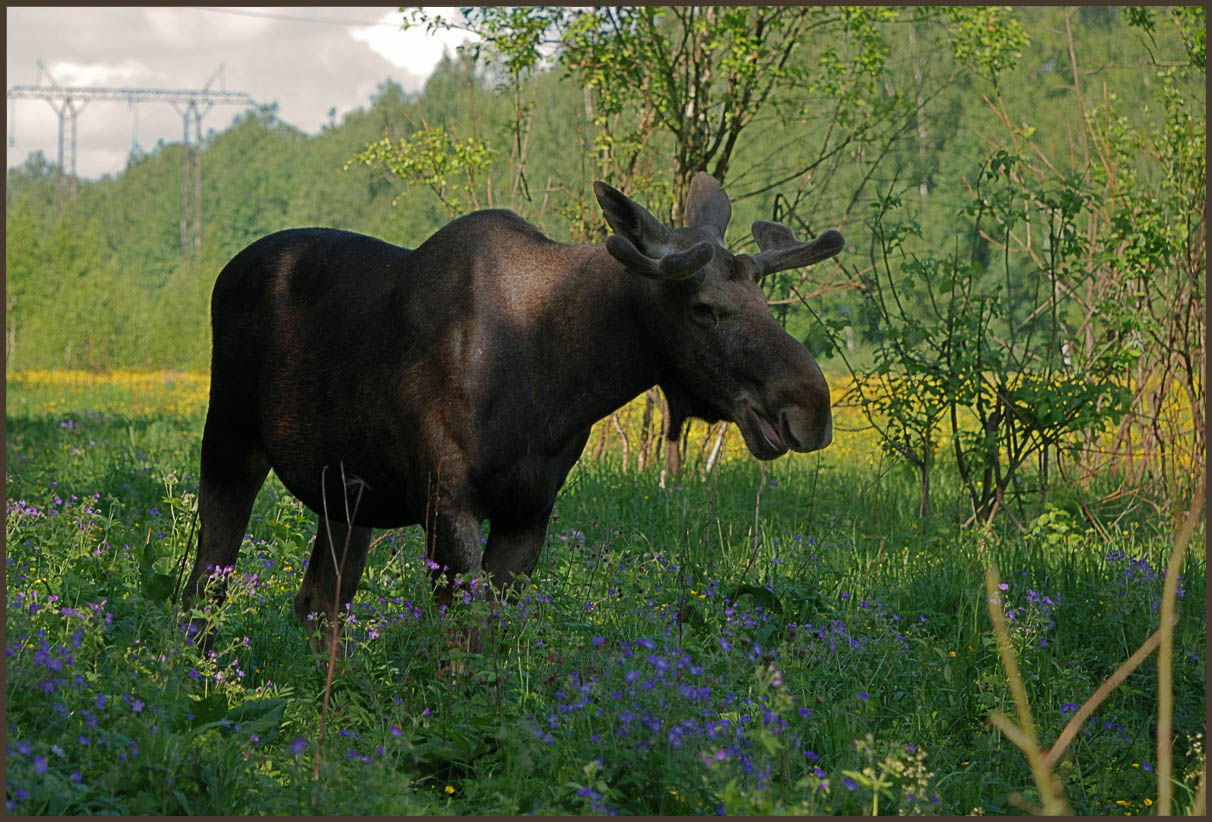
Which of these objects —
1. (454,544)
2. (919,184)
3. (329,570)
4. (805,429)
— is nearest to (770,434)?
(805,429)

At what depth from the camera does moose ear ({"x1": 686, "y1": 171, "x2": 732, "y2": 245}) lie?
502cm

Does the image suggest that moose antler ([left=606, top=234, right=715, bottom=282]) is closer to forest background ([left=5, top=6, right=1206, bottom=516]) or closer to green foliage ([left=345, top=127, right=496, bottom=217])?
forest background ([left=5, top=6, right=1206, bottom=516])

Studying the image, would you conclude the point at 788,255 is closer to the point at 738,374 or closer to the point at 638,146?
the point at 738,374

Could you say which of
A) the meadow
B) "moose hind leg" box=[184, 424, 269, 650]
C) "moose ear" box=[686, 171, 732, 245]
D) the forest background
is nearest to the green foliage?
the forest background

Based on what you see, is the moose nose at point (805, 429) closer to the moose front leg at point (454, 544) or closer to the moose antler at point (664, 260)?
the moose antler at point (664, 260)

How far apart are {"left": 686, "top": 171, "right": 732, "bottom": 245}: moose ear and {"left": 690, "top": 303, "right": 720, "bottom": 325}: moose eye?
1.61 feet

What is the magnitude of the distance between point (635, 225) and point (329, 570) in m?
2.09

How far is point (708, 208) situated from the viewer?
509cm

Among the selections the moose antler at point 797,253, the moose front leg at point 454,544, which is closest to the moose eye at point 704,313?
the moose antler at point 797,253

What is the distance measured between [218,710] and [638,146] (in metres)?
7.34

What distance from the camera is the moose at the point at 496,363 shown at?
4516 mm

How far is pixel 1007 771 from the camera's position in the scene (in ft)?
14.5

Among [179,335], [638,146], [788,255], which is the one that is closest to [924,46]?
[179,335]

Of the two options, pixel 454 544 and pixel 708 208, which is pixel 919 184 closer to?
pixel 708 208
